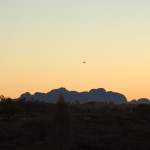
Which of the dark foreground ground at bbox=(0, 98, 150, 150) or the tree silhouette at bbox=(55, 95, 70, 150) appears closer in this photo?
the tree silhouette at bbox=(55, 95, 70, 150)

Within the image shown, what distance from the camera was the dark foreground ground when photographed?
32094mm

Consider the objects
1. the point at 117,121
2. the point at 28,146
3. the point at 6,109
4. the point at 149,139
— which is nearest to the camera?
the point at 28,146

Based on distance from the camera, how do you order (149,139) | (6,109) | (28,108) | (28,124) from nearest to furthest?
(149,139) → (28,124) → (6,109) → (28,108)

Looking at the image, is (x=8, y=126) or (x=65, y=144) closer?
(x=65, y=144)

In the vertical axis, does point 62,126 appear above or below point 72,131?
above

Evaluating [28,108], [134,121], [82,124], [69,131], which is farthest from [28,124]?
[28,108]

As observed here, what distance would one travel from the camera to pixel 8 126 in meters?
46.6

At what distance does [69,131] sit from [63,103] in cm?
187

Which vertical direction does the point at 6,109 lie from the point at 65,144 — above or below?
above

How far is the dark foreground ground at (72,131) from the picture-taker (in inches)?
1264

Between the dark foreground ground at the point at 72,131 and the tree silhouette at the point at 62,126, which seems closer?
the tree silhouette at the point at 62,126

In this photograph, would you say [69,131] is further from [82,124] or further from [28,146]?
[82,124]

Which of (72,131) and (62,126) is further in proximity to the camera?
(72,131)

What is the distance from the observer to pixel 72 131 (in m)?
35.3
